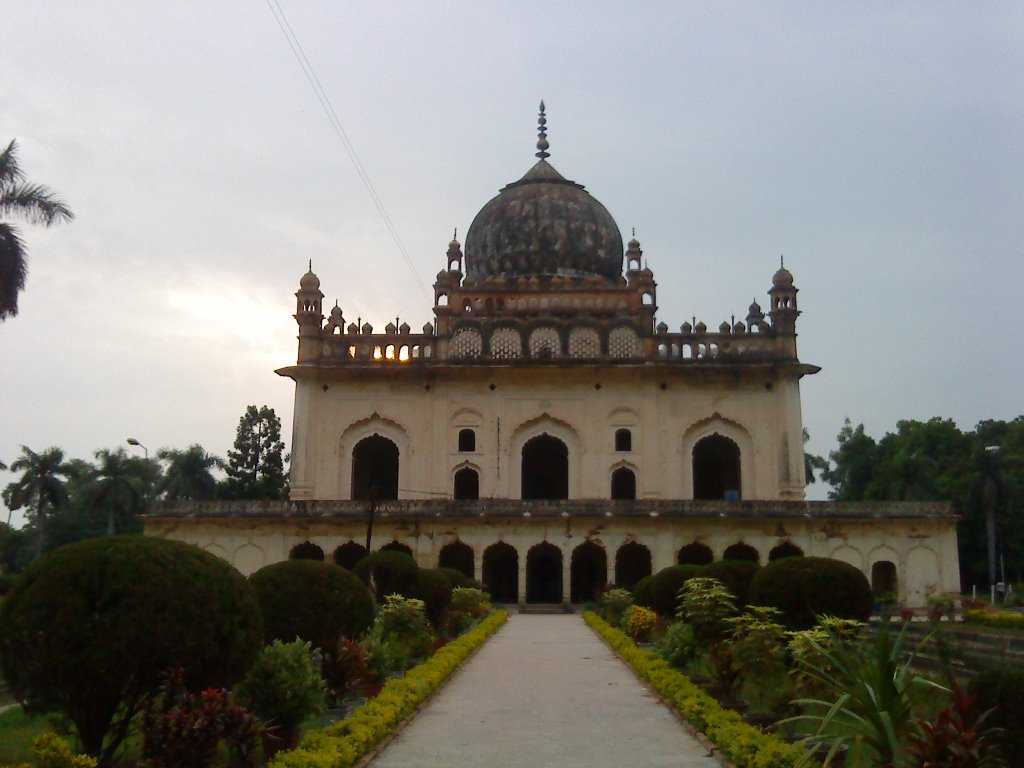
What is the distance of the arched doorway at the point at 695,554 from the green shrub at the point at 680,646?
1567 centimetres

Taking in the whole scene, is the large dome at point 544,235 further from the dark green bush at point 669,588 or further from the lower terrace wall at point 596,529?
the dark green bush at point 669,588

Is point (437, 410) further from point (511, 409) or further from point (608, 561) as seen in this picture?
point (608, 561)

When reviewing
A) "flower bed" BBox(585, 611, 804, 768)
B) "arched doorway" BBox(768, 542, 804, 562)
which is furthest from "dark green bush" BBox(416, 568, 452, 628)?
"arched doorway" BBox(768, 542, 804, 562)

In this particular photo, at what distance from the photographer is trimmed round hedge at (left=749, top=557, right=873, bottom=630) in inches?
463

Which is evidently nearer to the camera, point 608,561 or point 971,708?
point 971,708

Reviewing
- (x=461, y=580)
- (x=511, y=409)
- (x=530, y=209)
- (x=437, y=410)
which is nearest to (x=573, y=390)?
(x=511, y=409)

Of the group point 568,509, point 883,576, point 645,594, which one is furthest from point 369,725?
point 883,576

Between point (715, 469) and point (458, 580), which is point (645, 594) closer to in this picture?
point (458, 580)

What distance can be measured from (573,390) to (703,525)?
20.3 ft

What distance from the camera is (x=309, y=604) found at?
10906mm

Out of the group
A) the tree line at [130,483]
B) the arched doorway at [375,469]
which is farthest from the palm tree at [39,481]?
the arched doorway at [375,469]

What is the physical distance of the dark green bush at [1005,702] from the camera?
5.59 m

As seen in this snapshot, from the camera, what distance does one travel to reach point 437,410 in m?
32.5

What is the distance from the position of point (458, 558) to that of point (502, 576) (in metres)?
2.19
